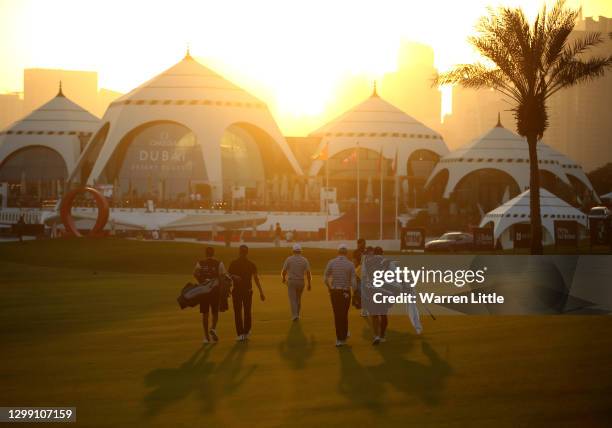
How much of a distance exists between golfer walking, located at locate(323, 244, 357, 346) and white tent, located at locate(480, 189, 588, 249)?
50.9m

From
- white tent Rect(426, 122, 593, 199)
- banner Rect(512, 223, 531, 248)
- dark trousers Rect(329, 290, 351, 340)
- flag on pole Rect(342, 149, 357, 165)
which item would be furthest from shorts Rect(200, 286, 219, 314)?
flag on pole Rect(342, 149, 357, 165)

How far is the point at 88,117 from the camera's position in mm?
117250

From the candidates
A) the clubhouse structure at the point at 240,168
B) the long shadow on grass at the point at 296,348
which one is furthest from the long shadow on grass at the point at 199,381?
the clubhouse structure at the point at 240,168

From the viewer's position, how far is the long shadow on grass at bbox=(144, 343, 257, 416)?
725 inches

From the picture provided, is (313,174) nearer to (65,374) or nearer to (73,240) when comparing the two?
(73,240)

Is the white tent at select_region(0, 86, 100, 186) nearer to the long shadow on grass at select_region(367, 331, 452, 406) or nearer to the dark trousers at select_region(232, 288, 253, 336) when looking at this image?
the dark trousers at select_region(232, 288, 253, 336)

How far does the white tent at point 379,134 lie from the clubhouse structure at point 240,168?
0.13 metres

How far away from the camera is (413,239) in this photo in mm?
62094

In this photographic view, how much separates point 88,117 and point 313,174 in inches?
893

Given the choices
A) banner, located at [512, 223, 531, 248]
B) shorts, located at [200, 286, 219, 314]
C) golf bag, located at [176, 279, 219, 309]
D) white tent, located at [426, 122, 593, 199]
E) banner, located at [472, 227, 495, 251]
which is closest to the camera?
golf bag, located at [176, 279, 219, 309]

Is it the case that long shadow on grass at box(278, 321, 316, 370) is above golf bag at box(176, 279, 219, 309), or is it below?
below

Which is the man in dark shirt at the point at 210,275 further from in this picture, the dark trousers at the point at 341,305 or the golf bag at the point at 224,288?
the dark trousers at the point at 341,305

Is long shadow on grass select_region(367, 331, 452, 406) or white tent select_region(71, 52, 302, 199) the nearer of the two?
long shadow on grass select_region(367, 331, 452, 406)

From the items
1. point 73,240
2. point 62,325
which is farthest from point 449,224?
point 62,325
